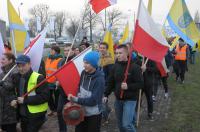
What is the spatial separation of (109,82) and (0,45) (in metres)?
1.97

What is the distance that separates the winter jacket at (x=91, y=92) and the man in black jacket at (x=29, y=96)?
52 cm

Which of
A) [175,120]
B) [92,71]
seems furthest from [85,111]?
[175,120]

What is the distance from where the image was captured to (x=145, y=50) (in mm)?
5945

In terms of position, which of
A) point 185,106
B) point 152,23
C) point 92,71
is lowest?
point 185,106

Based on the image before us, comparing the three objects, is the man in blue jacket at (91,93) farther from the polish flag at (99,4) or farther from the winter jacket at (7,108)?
the polish flag at (99,4)

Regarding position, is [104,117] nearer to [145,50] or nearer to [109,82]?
[109,82]

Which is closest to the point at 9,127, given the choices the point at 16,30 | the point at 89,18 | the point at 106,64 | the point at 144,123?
the point at 16,30

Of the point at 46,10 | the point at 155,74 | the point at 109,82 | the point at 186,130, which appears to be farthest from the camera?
the point at 46,10

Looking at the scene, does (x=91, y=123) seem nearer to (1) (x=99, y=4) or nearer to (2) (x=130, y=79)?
(2) (x=130, y=79)

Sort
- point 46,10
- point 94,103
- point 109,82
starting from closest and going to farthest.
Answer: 1. point 94,103
2. point 109,82
3. point 46,10

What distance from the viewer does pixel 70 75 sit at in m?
5.24

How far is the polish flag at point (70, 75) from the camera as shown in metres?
5.18

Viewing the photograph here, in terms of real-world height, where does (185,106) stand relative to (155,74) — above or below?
below

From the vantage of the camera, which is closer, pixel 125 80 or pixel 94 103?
pixel 94 103
